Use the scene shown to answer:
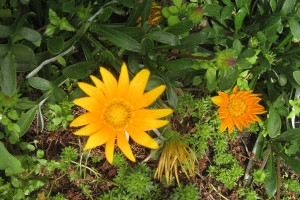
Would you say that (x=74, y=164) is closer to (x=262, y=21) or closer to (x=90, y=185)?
(x=90, y=185)

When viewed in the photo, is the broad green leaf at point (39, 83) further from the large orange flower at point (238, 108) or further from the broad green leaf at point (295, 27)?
the broad green leaf at point (295, 27)

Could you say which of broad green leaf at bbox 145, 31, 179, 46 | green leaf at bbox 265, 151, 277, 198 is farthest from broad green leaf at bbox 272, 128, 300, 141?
broad green leaf at bbox 145, 31, 179, 46

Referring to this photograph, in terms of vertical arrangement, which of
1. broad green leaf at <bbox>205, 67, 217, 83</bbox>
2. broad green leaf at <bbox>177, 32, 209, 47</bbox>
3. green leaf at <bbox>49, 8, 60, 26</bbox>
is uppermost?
green leaf at <bbox>49, 8, 60, 26</bbox>

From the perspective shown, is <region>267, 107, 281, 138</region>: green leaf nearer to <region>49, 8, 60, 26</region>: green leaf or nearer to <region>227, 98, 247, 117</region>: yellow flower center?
<region>227, 98, 247, 117</region>: yellow flower center

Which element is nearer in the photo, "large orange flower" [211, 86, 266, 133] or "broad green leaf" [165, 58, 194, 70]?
"broad green leaf" [165, 58, 194, 70]

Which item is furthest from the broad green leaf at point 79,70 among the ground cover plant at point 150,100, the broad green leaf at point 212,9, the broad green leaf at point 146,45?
the broad green leaf at point 212,9

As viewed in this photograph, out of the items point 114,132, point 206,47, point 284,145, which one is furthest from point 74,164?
point 284,145

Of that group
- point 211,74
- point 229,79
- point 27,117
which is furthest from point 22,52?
point 229,79

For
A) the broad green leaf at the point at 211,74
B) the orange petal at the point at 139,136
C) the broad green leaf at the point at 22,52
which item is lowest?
the orange petal at the point at 139,136
